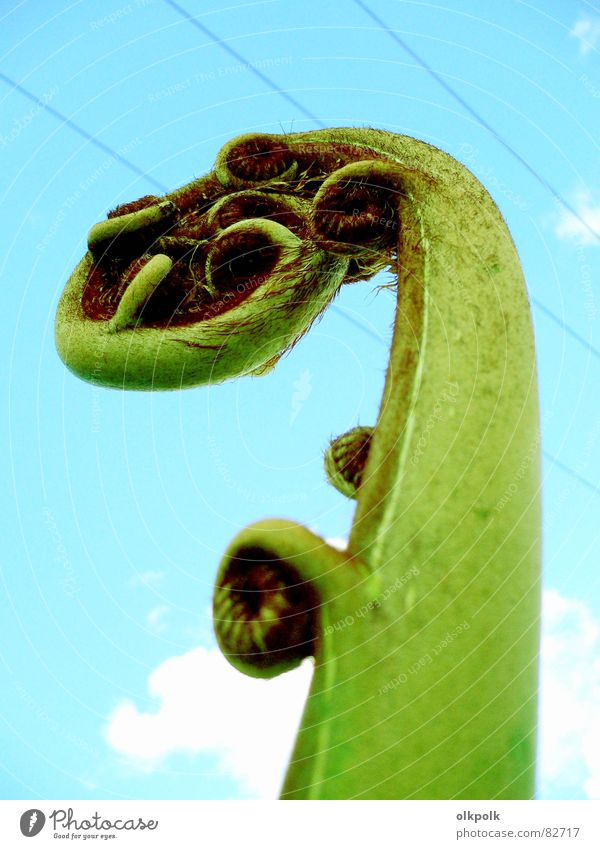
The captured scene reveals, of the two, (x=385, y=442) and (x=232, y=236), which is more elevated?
(x=232, y=236)

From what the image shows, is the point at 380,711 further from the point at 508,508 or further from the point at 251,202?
the point at 251,202

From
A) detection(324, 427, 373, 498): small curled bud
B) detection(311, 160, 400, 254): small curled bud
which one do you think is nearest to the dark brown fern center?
detection(311, 160, 400, 254): small curled bud

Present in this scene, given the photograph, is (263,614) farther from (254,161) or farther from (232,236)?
(254,161)

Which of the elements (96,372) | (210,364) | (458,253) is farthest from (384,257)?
(96,372)

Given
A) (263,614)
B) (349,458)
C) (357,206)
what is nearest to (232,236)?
(357,206)

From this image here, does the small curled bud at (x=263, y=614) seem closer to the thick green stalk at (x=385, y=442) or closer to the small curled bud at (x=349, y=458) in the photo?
the thick green stalk at (x=385, y=442)

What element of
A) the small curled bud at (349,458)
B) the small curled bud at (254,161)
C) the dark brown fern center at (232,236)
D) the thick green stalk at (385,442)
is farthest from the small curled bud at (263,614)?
the small curled bud at (254,161)
